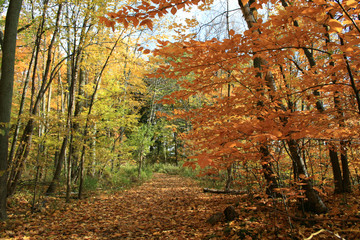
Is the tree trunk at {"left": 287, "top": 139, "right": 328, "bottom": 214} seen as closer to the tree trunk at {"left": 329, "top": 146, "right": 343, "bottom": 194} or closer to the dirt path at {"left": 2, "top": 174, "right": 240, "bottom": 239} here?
the tree trunk at {"left": 329, "top": 146, "right": 343, "bottom": 194}

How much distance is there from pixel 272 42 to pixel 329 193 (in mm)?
4521

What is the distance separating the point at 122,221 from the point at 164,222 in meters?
1.07

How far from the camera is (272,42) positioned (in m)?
1.83

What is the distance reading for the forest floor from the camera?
2979mm

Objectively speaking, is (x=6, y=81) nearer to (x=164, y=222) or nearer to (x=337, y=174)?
(x=164, y=222)

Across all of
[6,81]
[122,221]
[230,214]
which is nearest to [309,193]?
[230,214]

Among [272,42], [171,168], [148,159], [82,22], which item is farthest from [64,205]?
[148,159]

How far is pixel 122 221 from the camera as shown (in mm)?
4660

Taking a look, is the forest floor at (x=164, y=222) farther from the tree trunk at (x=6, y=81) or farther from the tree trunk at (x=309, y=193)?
the tree trunk at (x=6, y=81)

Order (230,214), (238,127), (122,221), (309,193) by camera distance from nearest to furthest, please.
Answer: (238,127) < (309,193) < (230,214) < (122,221)

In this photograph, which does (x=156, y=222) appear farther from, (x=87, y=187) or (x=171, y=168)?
(x=171, y=168)

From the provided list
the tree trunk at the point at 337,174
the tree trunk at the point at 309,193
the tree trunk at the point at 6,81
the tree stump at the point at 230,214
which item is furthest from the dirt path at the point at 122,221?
the tree trunk at the point at 337,174

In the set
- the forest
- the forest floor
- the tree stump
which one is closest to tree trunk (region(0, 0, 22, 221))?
the forest

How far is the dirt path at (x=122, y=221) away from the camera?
147 inches
